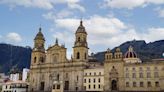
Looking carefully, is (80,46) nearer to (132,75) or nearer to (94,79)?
(94,79)

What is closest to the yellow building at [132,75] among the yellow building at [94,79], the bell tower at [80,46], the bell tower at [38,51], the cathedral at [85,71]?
the cathedral at [85,71]

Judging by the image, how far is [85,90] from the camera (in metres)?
84.1

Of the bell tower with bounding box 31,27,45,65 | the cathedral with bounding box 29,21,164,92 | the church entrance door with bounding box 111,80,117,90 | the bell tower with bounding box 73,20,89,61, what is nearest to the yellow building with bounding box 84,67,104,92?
the cathedral with bounding box 29,21,164,92

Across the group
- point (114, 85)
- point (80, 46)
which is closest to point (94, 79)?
point (114, 85)

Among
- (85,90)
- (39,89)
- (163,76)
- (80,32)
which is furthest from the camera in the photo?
(39,89)

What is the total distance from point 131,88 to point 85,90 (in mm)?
17080

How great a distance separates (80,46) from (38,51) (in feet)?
72.4

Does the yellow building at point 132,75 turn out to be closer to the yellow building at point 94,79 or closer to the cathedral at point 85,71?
the cathedral at point 85,71

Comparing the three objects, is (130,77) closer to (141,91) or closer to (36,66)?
(141,91)

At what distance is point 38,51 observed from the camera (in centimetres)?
10231

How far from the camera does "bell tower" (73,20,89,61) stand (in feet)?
289

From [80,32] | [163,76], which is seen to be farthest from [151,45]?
[163,76]

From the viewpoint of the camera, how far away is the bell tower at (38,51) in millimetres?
101894

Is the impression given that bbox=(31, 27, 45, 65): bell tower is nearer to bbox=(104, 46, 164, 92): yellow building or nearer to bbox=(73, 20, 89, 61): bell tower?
bbox=(73, 20, 89, 61): bell tower
